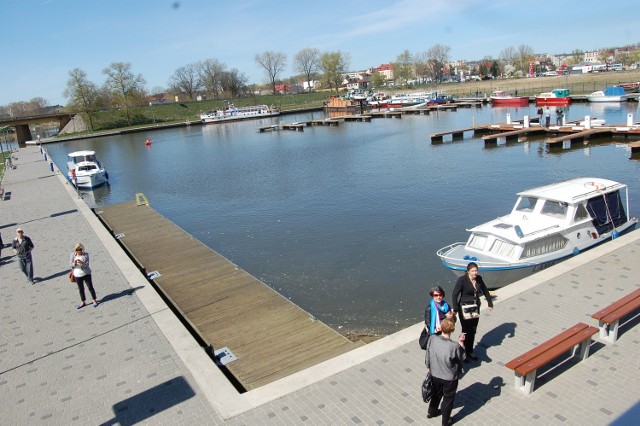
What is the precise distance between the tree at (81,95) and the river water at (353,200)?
60.3 m

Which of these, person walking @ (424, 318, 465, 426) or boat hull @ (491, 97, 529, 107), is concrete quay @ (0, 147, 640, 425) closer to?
person walking @ (424, 318, 465, 426)

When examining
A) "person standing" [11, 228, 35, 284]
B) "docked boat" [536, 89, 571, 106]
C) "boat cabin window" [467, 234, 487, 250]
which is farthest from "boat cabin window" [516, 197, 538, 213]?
"docked boat" [536, 89, 571, 106]

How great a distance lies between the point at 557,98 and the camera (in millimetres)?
76125

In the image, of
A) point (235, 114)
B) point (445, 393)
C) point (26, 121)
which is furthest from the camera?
point (235, 114)

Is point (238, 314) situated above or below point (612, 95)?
below

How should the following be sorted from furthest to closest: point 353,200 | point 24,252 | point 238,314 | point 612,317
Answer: point 353,200
point 24,252
point 238,314
point 612,317

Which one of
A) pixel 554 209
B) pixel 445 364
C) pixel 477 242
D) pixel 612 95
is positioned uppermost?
pixel 612 95

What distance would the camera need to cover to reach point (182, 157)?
57812 millimetres

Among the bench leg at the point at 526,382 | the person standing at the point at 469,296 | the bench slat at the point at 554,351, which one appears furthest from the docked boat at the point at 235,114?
the bench leg at the point at 526,382

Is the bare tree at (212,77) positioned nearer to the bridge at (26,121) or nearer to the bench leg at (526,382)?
the bridge at (26,121)

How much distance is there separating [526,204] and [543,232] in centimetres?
220

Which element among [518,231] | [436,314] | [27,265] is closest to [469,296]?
[436,314]

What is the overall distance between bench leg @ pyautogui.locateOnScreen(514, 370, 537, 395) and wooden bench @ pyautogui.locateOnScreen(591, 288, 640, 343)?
86.4 inches

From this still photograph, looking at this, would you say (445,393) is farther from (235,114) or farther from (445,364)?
(235,114)
